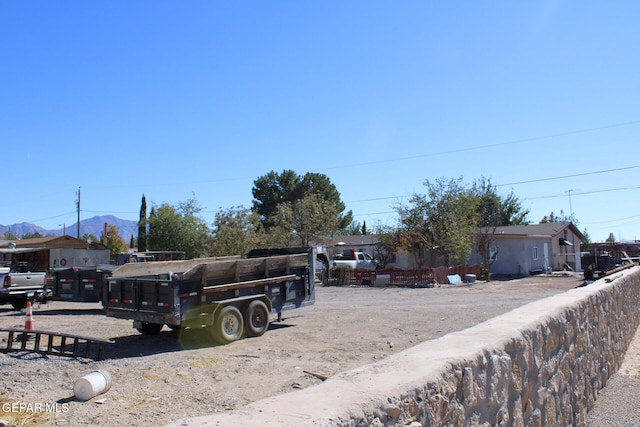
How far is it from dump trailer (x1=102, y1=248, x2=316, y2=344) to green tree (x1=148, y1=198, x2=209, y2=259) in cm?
3074

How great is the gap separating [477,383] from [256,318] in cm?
909

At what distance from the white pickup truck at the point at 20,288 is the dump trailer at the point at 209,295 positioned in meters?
7.12

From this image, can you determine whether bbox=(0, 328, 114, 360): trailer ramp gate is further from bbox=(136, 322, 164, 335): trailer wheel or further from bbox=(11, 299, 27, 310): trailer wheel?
bbox=(11, 299, 27, 310): trailer wheel

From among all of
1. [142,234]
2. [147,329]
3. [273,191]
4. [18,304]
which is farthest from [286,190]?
[147,329]

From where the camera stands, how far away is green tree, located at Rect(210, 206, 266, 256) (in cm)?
3306

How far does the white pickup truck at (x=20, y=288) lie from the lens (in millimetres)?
17188

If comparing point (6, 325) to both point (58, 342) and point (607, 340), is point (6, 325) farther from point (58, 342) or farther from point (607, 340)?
point (607, 340)

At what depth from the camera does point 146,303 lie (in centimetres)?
1070

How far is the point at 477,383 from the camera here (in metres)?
Answer: 3.39

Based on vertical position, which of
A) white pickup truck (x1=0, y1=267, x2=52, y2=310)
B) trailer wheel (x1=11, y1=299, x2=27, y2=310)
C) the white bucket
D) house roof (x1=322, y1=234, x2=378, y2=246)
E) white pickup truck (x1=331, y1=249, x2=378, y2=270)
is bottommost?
the white bucket

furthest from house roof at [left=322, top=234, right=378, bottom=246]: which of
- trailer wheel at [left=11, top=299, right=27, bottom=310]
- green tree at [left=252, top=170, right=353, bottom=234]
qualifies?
trailer wheel at [left=11, top=299, right=27, bottom=310]

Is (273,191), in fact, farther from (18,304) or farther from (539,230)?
(18,304)

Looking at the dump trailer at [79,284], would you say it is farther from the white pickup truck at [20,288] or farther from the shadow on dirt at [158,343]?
the shadow on dirt at [158,343]

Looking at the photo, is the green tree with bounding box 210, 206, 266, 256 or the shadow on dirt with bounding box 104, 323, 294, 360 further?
the green tree with bounding box 210, 206, 266, 256
